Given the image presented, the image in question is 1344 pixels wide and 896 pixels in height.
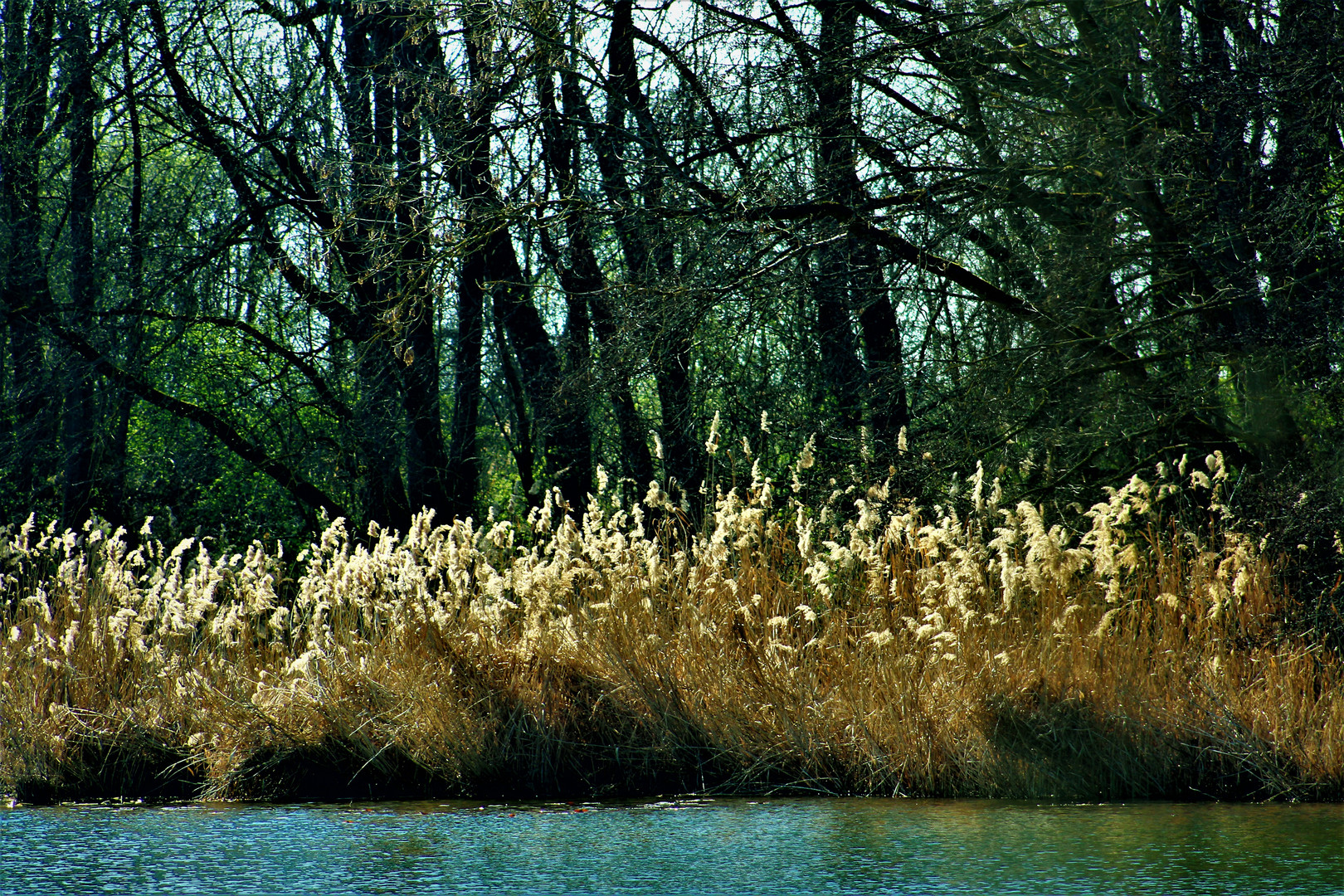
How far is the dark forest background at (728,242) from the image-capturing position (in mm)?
5516

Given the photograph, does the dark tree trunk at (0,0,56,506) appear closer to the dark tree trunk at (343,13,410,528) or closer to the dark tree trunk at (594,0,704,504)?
the dark tree trunk at (343,13,410,528)

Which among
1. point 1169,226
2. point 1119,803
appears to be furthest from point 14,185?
point 1119,803

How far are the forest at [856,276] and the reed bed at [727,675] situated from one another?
2.7 inches

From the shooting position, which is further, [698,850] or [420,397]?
[420,397]

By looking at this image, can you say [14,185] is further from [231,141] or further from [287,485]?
[287,485]

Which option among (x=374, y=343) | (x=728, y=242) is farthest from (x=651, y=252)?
(x=374, y=343)

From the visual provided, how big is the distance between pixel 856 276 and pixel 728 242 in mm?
937

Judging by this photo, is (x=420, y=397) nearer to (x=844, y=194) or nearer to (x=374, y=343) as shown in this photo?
(x=374, y=343)

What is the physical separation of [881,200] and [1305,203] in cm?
190

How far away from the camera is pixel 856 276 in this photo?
6.94 meters

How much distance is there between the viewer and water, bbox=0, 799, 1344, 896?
315cm

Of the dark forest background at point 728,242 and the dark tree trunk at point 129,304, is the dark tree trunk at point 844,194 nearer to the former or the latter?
the dark forest background at point 728,242

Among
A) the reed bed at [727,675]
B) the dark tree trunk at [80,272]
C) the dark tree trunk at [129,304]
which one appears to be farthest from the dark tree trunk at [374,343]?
the reed bed at [727,675]

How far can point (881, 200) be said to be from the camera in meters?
6.14
